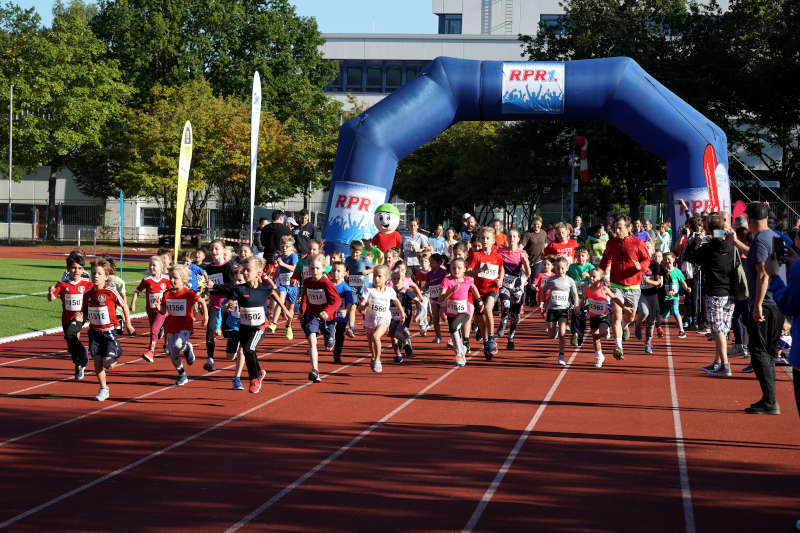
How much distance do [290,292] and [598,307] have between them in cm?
560

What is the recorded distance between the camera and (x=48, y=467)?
7.14 meters

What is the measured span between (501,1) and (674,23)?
30870 millimetres

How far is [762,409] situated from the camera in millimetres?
9391

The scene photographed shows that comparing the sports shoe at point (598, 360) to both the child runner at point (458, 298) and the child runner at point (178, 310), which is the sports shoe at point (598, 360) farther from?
the child runner at point (178, 310)

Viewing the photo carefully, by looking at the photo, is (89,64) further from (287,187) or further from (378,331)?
(378,331)

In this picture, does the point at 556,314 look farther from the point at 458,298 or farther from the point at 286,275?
the point at 286,275

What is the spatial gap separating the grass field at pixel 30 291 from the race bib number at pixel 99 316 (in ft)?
19.9

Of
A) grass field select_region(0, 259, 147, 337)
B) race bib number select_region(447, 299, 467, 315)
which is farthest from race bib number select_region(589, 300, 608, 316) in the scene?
grass field select_region(0, 259, 147, 337)

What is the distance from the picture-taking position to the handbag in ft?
37.4

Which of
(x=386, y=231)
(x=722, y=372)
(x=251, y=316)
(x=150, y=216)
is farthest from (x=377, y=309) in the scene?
(x=150, y=216)

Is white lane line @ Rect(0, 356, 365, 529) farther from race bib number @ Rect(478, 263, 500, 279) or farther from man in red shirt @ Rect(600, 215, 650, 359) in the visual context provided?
man in red shirt @ Rect(600, 215, 650, 359)

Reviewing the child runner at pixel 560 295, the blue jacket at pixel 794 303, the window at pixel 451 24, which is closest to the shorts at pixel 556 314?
the child runner at pixel 560 295

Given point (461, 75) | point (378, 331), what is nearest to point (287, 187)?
point (461, 75)

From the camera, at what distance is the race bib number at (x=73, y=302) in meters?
10.6
